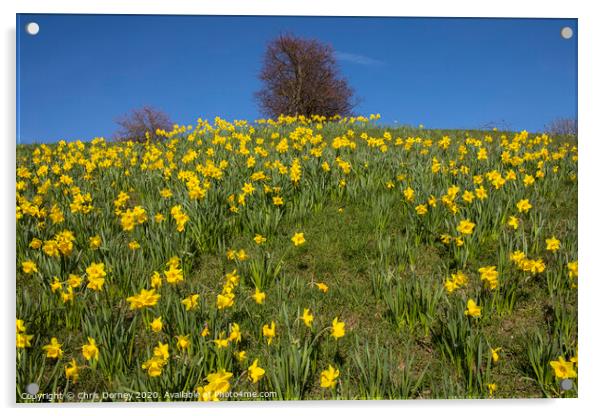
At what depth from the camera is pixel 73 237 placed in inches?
115

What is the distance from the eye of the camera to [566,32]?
307 centimetres

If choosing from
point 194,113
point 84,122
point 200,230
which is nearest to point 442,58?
point 194,113

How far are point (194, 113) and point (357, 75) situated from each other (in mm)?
1244

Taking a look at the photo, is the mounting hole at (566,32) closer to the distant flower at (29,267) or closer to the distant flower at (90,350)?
the distant flower at (90,350)

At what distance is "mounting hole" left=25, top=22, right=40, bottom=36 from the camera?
2.91 m

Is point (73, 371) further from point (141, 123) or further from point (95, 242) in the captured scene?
point (141, 123)

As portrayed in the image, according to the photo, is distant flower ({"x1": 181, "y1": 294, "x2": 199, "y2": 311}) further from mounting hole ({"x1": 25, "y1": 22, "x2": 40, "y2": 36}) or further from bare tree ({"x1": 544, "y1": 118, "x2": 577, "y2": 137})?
bare tree ({"x1": 544, "y1": 118, "x2": 577, "y2": 137})

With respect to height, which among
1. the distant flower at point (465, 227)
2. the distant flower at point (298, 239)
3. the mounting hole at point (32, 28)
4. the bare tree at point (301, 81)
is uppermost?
the mounting hole at point (32, 28)

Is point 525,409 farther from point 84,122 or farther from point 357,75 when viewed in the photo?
point 84,122

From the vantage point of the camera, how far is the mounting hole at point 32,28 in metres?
2.91

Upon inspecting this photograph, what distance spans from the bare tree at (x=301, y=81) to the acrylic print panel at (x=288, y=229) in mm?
16

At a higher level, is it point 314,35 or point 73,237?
point 314,35

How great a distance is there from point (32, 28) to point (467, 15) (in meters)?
3.09

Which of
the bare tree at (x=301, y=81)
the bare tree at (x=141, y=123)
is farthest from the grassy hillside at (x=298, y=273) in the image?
the bare tree at (x=301, y=81)
